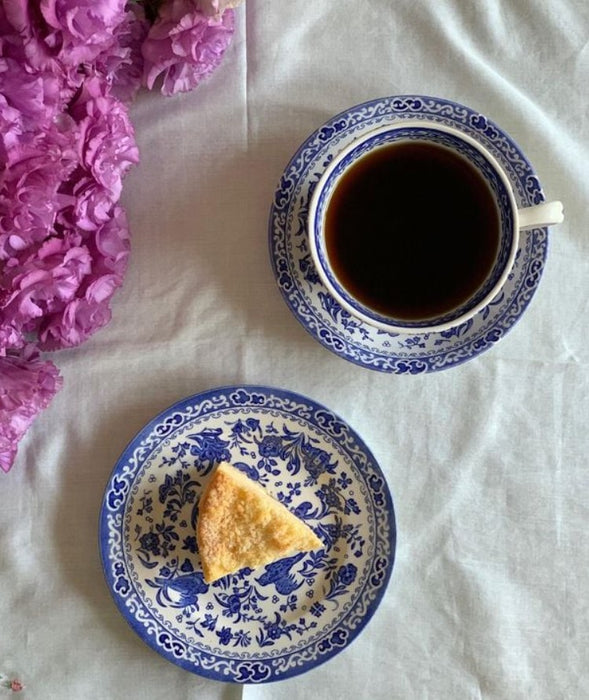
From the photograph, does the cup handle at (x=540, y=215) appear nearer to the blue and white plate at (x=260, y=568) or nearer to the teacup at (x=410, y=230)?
the teacup at (x=410, y=230)

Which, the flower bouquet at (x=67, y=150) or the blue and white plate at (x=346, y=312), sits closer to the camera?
the flower bouquet at (x=67, y=150)

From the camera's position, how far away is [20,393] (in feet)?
2.56

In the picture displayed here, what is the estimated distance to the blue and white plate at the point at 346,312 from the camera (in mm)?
810

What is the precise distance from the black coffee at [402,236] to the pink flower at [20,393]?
0.31 meters

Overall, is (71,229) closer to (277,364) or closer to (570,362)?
(277,364)

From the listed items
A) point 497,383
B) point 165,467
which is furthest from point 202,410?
point 497,383

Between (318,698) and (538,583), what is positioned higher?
(538,583)

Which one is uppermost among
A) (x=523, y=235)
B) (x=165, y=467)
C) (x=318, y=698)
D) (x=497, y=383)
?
(x=523, y=235)

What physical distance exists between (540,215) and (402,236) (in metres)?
0.13

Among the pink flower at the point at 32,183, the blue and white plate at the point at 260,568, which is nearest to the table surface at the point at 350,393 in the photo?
the blue and white plate at the point at 260,568

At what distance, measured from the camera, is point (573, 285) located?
2.82ft

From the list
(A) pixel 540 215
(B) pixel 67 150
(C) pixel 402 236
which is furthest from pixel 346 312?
(B) pixel 67 150

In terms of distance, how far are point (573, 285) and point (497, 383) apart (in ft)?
0.43

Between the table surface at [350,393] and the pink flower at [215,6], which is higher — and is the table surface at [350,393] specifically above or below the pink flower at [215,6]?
below
